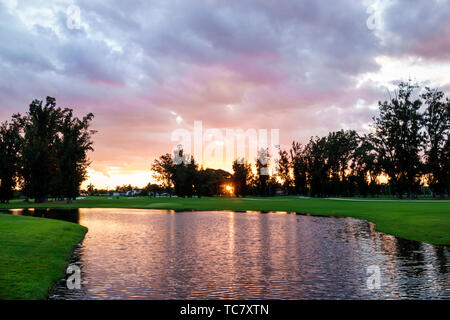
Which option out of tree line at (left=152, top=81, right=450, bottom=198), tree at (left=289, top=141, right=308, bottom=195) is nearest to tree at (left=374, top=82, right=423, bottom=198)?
tree line at (left=152, top=81, right=450, bottom=198)

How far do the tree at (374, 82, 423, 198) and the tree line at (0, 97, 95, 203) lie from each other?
3372 inches

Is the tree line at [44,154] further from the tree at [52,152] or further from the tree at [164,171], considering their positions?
the tree at [164,171]

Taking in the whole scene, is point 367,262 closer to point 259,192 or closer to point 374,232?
point 374,232

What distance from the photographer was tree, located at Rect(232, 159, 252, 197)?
606 ft

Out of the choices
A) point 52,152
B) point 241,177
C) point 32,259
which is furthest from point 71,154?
point 241,177

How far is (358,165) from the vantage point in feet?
465

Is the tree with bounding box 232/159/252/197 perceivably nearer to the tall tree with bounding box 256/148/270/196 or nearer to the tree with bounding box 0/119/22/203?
the tall tree with bounding box 256/148/270/196

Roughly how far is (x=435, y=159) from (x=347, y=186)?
4109cm

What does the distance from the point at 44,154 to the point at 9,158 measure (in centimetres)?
1914

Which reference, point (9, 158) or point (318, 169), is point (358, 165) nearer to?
point (318, 169)

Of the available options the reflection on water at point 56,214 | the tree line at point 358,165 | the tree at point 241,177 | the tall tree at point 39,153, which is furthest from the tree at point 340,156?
the reflection on water at point 56,214

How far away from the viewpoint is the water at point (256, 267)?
1289 cm
